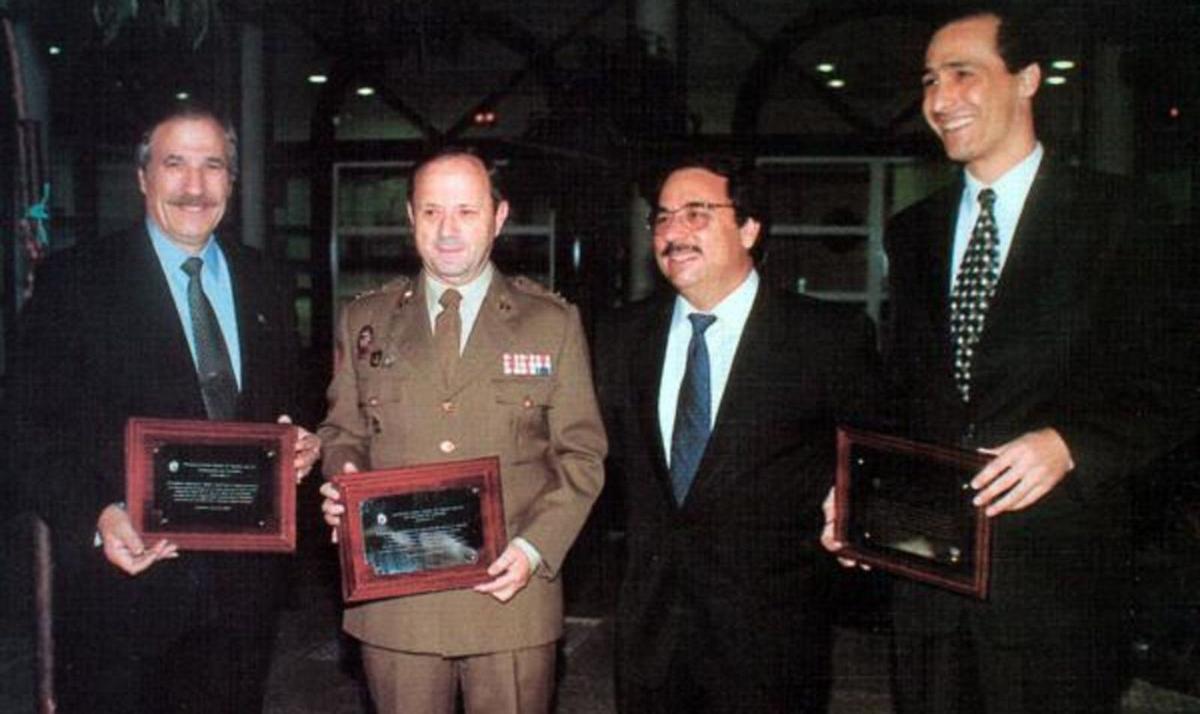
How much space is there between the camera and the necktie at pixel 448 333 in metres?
3.40

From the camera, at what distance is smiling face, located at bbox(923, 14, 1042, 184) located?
118 inches

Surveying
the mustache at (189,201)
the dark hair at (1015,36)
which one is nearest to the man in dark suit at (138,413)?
the mustache at (189,201)

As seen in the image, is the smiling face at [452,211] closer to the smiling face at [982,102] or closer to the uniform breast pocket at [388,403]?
the uniform breast pocket at [388,403]

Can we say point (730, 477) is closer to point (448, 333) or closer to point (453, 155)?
point (448, 333)

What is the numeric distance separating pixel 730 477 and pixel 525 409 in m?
0.60

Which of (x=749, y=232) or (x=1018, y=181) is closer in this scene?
(x=1018, y=181)

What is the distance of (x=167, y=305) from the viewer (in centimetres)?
338

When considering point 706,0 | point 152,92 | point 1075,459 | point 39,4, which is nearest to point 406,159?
point 706,0

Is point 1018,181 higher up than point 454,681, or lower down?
higher up

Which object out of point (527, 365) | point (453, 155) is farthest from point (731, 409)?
point (453, 155)

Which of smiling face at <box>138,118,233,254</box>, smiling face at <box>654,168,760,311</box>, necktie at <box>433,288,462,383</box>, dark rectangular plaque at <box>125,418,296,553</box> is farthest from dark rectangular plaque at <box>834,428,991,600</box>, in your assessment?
smiling face at <box>138,118,233,254</box>

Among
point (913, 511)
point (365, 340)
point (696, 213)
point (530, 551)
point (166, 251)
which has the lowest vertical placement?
point (530, 551)

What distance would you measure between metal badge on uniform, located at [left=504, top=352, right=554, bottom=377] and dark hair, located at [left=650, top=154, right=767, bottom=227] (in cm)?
61

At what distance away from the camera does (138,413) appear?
333 centimetres
